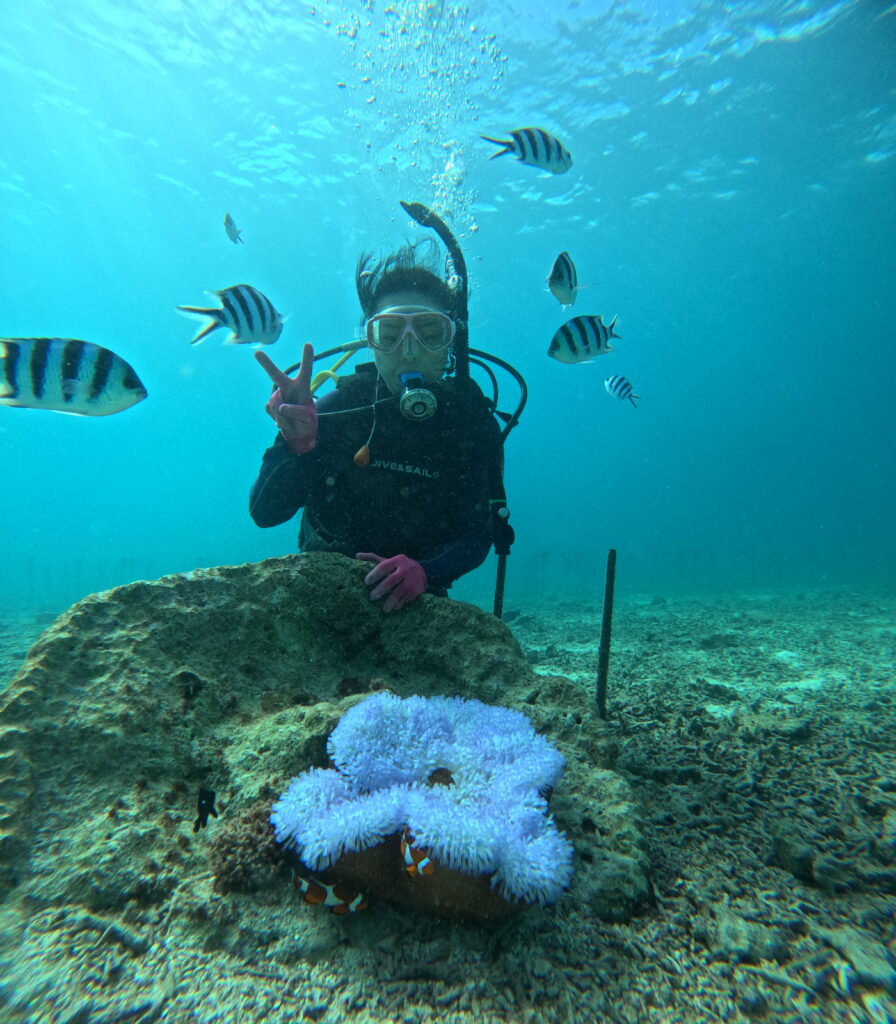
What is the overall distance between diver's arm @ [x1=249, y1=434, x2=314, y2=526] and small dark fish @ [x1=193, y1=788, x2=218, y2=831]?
6.63 ft

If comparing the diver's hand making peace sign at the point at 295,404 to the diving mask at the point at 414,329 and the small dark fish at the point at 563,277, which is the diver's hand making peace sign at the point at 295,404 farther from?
the small dark fish at the point at 563,277

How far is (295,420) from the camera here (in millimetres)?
2836

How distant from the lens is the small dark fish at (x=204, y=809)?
5.87ft

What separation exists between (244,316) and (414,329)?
1.36 m

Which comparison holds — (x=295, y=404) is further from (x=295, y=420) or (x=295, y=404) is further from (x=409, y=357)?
(x=409, y=357)

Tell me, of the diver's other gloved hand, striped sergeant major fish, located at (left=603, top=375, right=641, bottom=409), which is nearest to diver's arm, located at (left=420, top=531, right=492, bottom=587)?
the diver's other gloved hand

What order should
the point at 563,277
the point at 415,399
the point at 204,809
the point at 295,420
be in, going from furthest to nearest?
the point at 563,277, the point at 415,399, the point at 295,420, the point at 204,809

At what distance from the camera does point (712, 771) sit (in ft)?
7.87

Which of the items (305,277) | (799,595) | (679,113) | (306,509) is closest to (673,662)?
(306,509)

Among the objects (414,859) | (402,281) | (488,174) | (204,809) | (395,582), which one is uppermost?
(488,174)

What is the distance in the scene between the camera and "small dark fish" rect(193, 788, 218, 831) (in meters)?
1.79

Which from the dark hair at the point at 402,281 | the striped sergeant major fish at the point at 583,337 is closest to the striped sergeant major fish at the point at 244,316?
the dark hair at the point at 402,281

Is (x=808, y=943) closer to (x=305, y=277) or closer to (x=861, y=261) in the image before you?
(x=305, y=277)

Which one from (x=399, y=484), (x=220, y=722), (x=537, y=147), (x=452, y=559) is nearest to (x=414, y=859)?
(x=220, y=722)
